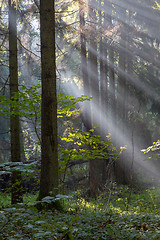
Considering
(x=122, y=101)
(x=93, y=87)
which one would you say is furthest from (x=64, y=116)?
(x=122, y=101)

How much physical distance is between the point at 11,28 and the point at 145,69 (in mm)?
11308

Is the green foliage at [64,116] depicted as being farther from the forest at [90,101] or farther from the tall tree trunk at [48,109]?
the tall tree trunk at [48,109]

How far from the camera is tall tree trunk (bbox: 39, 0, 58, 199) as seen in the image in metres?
4.59

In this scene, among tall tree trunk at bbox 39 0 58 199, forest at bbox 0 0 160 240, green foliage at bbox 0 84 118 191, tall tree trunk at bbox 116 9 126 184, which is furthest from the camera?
tall tree trunk at bbox 116 9 126 184

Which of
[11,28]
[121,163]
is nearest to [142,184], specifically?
[121,163]

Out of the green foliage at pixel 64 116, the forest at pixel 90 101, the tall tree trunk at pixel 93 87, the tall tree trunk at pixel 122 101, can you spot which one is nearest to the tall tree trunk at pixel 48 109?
the forest at pixel 90 101

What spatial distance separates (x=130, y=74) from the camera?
51.0 ft

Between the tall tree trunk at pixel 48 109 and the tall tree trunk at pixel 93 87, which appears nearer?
the tall tree trunk at pixel 48 109

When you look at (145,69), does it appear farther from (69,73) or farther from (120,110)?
(69,73)

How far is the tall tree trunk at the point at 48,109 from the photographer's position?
4.59m

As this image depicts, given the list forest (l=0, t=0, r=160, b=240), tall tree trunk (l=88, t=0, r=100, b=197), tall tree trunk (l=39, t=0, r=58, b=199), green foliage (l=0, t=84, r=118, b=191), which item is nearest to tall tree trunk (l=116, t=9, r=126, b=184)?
forest (l=0, t=0, r=160, b=240)

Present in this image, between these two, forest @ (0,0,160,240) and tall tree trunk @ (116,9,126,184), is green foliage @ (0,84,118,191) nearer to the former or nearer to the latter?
forest @ (0,0,160,240)

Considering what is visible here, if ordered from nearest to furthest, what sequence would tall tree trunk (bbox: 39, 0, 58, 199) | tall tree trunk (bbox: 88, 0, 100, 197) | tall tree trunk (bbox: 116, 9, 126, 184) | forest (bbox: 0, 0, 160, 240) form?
tall tree trunk (bbox: 39, 0, 58, 199)
forest (bbox: 0, 0, 160, 240)
tall tree trunk (bbox: 88, 0, 100, 197)
tall tree trunk (bbox: 116, 9, 126, 184)

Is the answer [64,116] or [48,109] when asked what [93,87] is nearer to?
[64,116]
